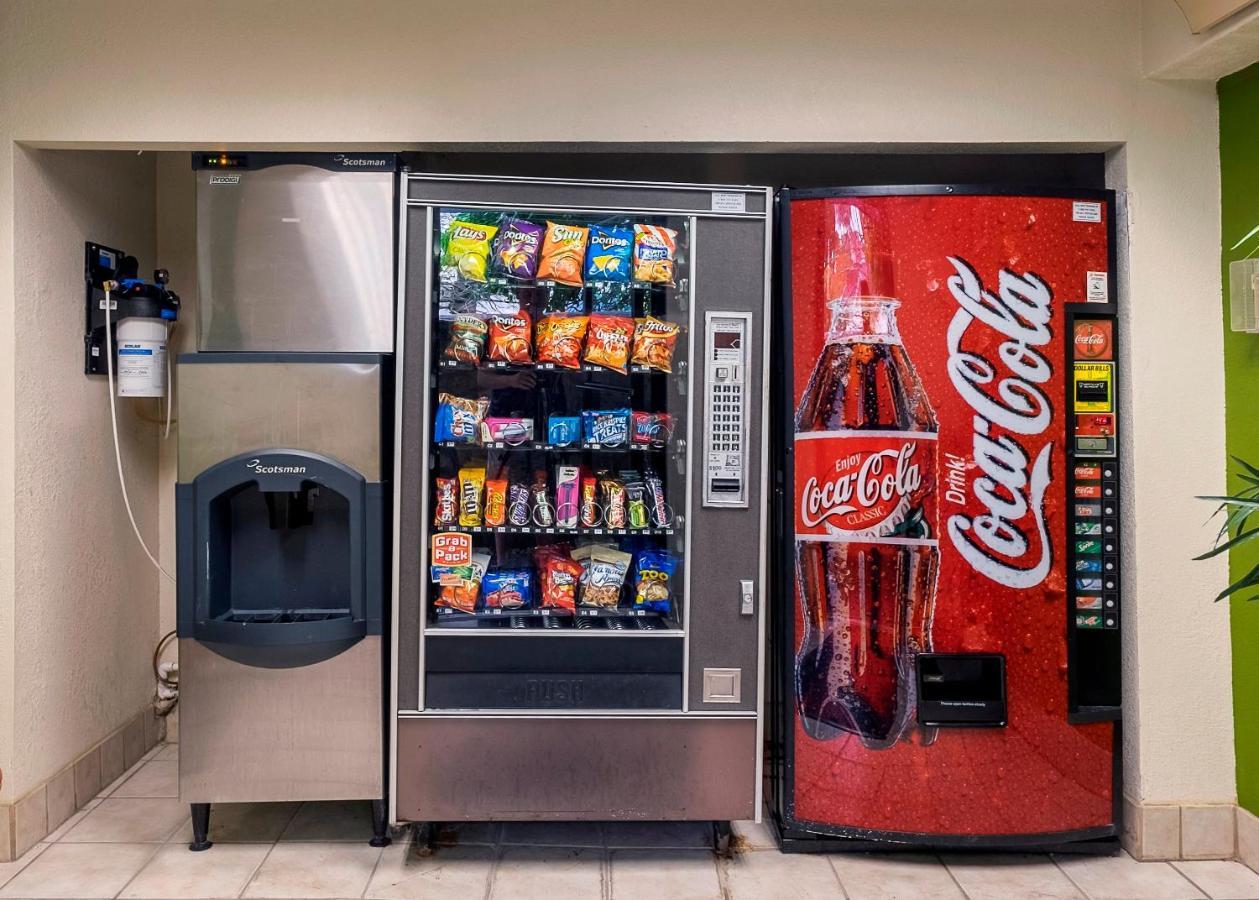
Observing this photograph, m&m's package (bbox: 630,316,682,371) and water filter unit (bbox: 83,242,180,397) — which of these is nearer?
m&m's package (bbox: 630,316,682,371)

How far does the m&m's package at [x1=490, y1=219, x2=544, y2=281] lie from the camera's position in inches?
97.5

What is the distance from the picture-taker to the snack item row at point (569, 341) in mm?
2473

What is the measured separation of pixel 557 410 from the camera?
2.58 metres

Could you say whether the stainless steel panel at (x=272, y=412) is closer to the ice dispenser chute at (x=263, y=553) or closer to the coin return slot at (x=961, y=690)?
the ice dispenser chute at (x=263, y=553)

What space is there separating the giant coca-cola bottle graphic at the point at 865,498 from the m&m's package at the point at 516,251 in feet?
2.74

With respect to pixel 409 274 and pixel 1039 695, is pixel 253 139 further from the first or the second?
pixel 1039 695

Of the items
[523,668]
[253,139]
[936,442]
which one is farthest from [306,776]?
[936,442]

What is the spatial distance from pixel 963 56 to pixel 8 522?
301 centimetres

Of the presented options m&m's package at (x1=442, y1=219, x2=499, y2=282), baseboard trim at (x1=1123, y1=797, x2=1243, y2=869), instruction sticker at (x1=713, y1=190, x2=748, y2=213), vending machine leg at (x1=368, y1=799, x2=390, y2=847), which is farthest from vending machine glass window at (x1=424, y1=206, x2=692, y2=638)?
baseboard trim at (x1=1123, y1=797, x2=1243, y2=869)

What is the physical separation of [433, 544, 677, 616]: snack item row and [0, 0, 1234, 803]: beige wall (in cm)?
122

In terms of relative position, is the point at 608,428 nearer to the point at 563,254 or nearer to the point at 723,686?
the point at 563,254

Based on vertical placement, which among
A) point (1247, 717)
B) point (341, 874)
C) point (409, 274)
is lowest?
point (341, 874)

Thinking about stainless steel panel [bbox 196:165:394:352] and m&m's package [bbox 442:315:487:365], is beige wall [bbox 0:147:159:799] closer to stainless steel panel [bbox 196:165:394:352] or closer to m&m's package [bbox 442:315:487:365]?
stainless steel panel [bbox 196:165:394:352]

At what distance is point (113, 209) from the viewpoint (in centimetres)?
295
